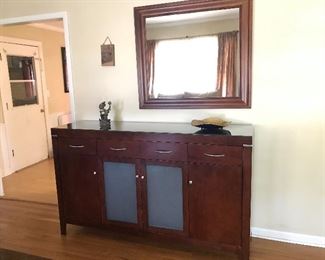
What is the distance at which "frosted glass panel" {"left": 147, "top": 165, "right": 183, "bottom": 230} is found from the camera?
224 cm

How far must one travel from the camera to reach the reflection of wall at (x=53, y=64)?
16.1 ft

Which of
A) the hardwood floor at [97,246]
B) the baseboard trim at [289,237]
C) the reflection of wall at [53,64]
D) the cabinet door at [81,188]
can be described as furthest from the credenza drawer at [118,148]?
the reflection of wall at [53,64]

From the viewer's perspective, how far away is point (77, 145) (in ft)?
8.13

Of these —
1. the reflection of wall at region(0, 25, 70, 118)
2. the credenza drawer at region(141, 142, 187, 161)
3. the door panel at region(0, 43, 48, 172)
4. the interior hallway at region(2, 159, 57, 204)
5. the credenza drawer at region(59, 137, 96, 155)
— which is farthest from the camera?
the reflection of wall at region(0, 25, 70, 118)

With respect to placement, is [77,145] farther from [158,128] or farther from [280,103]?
[280,103]

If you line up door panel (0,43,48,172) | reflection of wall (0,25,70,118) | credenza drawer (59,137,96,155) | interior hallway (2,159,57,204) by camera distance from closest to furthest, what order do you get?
1. credenza drawer (59,137,96,155)
2. interior hallway (2,159,57,204)
3. door panel (0,43,48,172)
4. reflection of wall (0,25,70,118)

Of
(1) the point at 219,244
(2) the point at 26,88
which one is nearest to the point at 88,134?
(1) the point at 219,244

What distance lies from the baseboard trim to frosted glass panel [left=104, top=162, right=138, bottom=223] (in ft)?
3.60

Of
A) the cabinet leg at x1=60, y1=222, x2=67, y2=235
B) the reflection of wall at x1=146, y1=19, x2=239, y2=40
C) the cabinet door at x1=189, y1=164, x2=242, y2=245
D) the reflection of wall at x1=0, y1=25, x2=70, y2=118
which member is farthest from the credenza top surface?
the reflection of wall at x1=0, y1=25, x2=70, y2=118

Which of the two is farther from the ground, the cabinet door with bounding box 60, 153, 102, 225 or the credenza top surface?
the credenza top surface

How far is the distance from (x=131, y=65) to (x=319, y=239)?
2212mm

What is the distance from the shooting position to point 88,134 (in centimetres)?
242

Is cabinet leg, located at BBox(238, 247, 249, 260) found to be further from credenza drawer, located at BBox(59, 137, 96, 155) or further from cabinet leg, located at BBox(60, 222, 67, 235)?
cabinet leg, located at BBox(60, 222, 67, 235)

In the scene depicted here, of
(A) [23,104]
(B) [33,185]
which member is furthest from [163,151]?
(A) [23,104]
